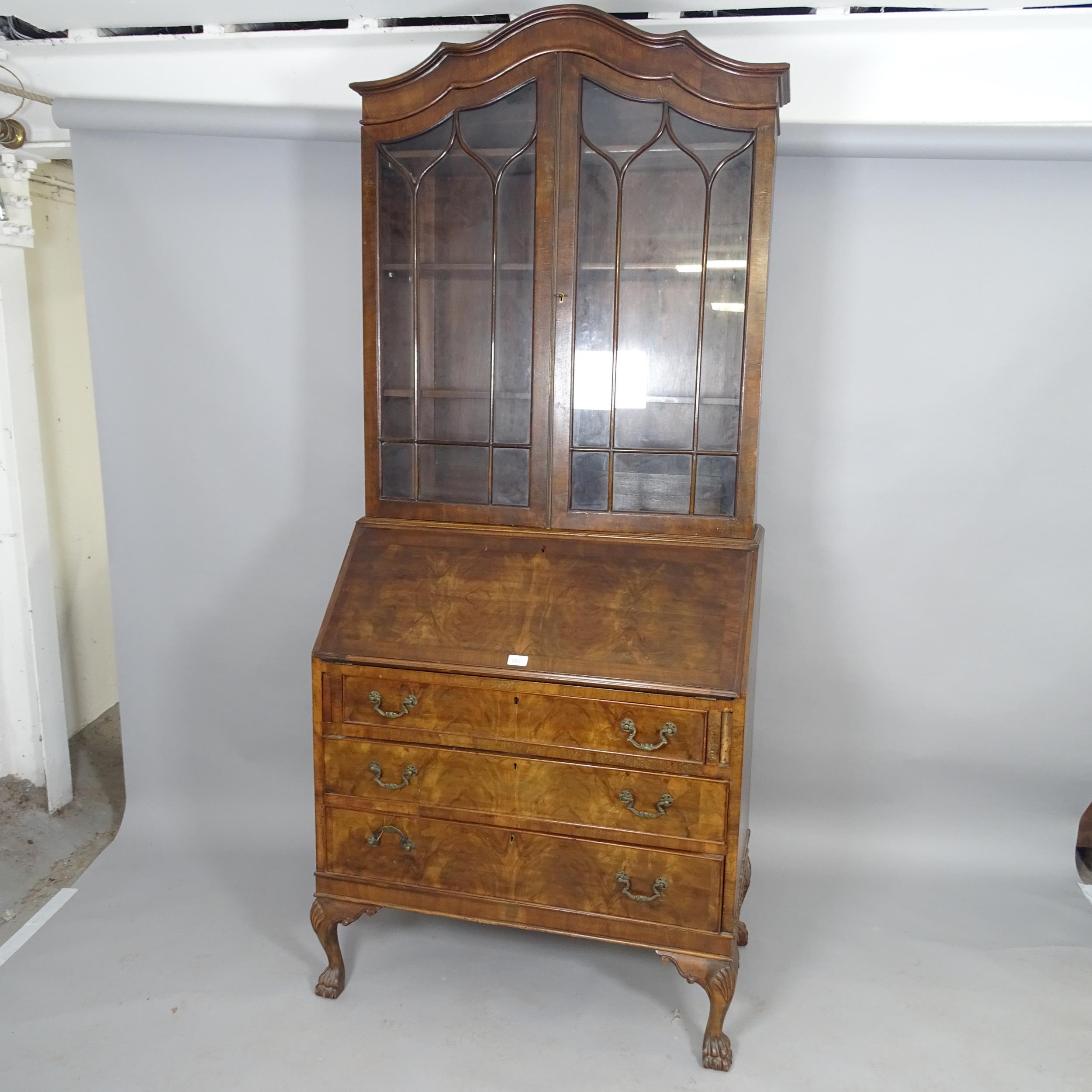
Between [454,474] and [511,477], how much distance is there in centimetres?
15

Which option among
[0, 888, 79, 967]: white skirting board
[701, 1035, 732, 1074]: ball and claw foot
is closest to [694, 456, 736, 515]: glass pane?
[701, 1035, 732, 1074]: ball and claw foot

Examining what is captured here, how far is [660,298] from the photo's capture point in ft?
7.12

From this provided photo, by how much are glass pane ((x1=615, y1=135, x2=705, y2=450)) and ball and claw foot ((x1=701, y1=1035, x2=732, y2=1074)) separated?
1224 mm

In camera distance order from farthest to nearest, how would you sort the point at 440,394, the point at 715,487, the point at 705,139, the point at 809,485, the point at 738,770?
the point at 809,485 → the point at 440,394 → the point at 715,487 → the point at 705,139 → the point at 738,770

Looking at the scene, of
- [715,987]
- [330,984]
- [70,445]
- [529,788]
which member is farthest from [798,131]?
[70,445]

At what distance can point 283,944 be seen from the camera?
2.52 meters

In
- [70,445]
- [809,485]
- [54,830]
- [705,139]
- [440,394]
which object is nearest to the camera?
[705,139]

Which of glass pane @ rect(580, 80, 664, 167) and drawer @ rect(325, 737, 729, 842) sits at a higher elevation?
glass pane @ rect(580, 80, 664, 167)

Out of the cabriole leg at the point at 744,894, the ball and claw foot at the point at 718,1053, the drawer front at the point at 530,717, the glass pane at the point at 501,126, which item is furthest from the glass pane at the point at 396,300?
the ball and claw foot at the point at 718,1053

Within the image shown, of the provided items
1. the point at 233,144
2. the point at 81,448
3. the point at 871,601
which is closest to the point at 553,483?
the point at 871,601

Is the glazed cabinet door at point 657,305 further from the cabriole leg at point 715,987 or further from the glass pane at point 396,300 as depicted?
the cabriole leg at point 715,987

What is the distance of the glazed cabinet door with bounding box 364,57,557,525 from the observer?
84.9 inches

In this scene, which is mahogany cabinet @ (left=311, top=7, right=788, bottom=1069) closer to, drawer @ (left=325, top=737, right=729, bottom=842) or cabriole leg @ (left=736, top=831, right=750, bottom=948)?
drawer @ (left=325, top=737, right=729, bottom=842)

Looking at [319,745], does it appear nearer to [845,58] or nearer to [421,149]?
[421,149]
